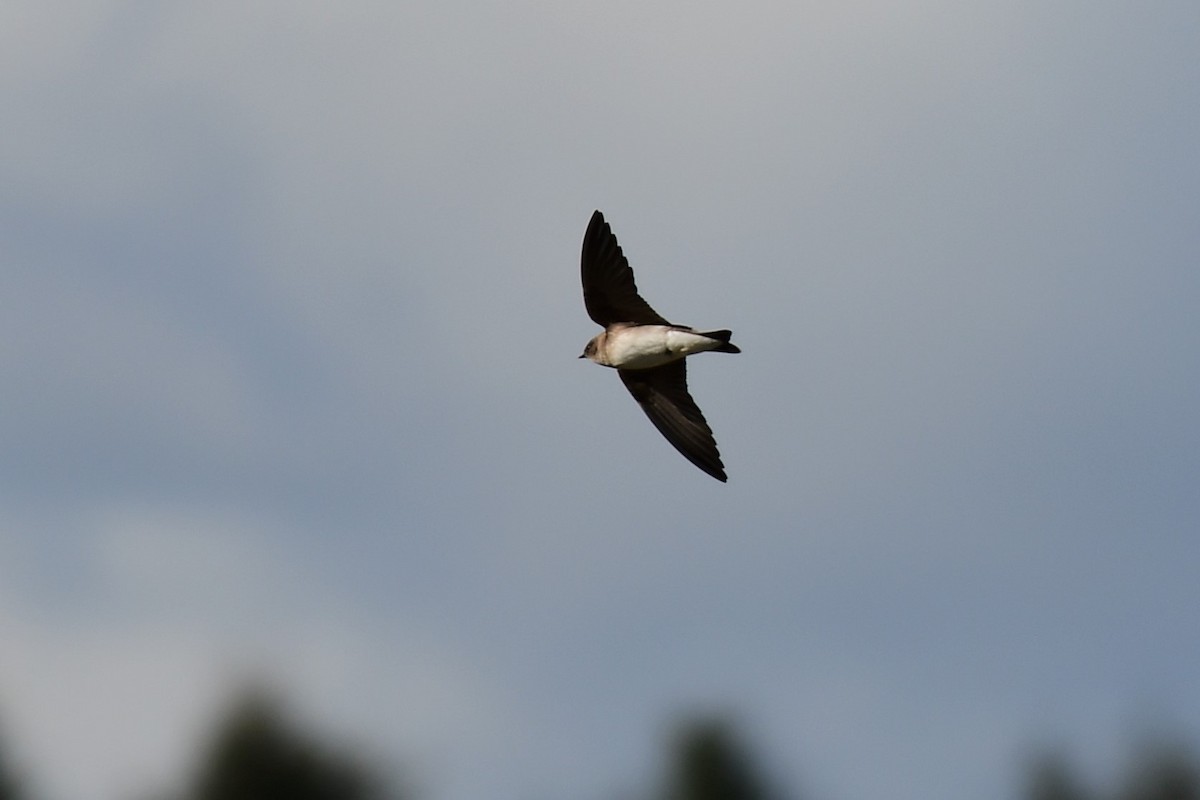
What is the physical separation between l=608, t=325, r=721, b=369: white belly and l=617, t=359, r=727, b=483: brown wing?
329 millimetres

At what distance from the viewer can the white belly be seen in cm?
1596

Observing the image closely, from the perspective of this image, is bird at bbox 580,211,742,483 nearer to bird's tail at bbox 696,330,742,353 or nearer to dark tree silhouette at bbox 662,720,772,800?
bird's tail at bbox 696,330,742,353

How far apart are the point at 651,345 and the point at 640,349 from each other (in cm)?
15

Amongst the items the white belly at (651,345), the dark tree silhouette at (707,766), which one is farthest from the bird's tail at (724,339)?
the dark tree silhouette at (707,766)

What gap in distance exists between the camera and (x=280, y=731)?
27.6 meters

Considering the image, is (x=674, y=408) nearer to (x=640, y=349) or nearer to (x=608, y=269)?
(x=640, y=349)

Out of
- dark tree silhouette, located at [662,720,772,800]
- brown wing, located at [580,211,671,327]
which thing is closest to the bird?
brown wing, located at [580,211,671,327]

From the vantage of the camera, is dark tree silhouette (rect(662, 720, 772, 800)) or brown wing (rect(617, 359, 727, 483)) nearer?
brown wing (rect(617, 359, 727, 483))

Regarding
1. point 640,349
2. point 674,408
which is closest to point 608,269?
point 640,349

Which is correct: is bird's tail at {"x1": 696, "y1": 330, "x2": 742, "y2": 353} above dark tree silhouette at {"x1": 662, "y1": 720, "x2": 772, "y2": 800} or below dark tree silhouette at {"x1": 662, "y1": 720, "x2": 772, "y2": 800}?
above

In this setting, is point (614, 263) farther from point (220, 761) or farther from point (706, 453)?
point (220, 761)

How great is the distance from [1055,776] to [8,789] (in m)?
16.5

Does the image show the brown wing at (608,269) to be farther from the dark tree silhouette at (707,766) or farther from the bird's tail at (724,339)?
the dark tree silhouette at (707,766)

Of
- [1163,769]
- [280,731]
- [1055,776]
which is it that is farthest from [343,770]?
[1163,769]
